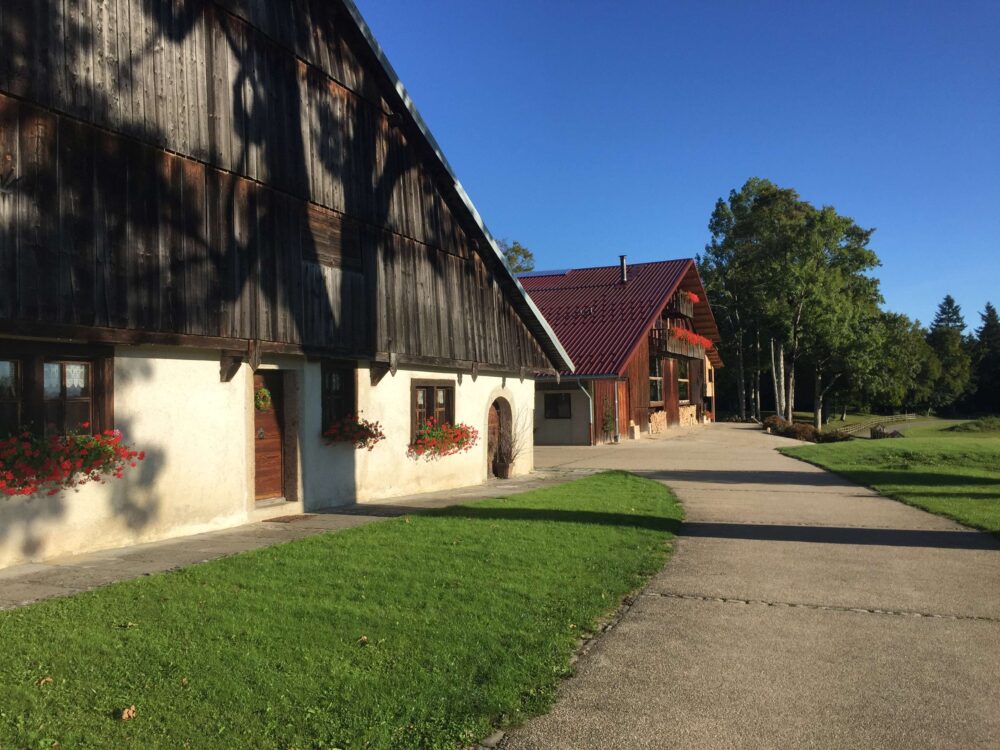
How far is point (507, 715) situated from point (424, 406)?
1161cm

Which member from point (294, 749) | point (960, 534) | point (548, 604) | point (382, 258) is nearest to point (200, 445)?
point (382, 258)

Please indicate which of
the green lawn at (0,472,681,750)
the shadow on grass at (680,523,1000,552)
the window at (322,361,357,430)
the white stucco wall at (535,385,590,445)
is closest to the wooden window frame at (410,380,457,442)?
the window at (322,361,357,430)

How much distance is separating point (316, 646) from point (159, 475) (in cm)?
535

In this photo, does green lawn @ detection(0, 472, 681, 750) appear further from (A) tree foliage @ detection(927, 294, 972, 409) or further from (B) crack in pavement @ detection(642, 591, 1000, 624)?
(A) tree foliage @ detection(927, 294, 972, 409)

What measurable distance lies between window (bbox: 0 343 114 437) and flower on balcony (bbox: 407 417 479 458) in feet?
22.1

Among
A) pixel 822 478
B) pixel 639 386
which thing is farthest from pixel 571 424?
pixel 822 478

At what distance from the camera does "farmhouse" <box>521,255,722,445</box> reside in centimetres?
3159

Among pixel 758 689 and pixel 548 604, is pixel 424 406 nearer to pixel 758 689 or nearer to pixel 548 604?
pixel 548 604

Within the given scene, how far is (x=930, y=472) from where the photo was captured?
765 inches

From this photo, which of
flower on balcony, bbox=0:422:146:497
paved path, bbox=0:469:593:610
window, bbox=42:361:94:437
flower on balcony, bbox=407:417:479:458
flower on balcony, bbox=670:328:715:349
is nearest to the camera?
paved path, bbox=0:469:593:610

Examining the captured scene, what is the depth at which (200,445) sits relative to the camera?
10.2 metres

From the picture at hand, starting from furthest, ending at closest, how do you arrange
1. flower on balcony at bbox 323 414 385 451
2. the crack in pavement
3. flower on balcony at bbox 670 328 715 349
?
flower on balcony at bbox 670 328 715 349 < flower on balcony at bbox 323 414 385 451 < the crack in pavement

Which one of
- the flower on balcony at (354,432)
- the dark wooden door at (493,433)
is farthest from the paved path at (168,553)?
the dark wooden door at (493,433)

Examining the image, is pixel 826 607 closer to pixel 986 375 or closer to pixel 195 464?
pixel 195 464
